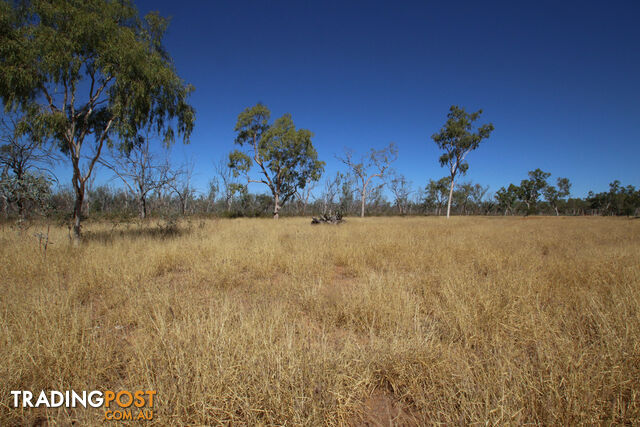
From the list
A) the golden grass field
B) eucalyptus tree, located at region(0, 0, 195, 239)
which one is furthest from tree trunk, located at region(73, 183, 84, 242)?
the golden grass field

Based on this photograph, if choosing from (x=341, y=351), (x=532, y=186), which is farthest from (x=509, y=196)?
(x=341, y=351)

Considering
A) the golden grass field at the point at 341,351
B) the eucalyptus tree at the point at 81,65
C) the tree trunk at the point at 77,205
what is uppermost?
the eucalyptus tree at the point at 81,65

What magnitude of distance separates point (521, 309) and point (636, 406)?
1.47 metres

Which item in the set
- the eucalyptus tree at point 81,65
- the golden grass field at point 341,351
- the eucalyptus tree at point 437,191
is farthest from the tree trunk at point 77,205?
the eucalyptus tree at point 437,191

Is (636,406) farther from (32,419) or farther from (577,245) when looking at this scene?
(577,245)

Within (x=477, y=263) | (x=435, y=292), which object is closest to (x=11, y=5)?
(x=435, y=292)

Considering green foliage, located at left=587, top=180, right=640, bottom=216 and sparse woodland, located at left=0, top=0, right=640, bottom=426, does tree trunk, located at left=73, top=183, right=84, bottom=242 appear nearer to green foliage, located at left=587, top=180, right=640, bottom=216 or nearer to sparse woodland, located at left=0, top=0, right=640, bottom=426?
sparse woodland, located at left=0, top=0, right=640, bottom=426

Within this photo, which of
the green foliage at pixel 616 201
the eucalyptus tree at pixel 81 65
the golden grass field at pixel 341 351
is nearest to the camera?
the golden grass field at pixel 341 351

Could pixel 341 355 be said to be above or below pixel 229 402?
above

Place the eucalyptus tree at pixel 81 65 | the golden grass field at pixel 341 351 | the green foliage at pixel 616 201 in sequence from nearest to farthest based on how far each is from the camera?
the golden grass field at pixel 341 351 < the eucalyptus tree at pixel 81 65 < the green foliage at pixel 616 201

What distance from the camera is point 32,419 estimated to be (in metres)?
1.58

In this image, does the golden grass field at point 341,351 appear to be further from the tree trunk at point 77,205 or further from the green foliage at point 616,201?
the green foliage at point 616,201

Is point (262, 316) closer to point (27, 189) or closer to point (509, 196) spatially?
point (27, 189)

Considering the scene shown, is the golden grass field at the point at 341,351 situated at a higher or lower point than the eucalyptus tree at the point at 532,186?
lower
